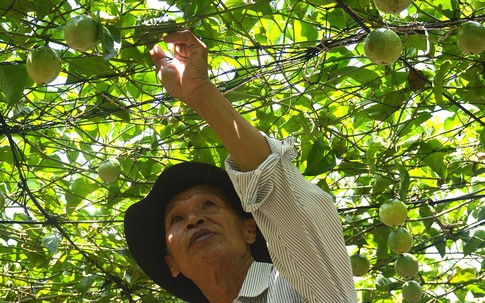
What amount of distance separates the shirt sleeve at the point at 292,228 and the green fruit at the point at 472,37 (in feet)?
3.03

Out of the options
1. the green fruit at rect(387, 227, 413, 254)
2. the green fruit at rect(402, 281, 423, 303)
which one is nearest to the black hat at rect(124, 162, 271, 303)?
the green fruit at rect(387, 227, 413, 254)

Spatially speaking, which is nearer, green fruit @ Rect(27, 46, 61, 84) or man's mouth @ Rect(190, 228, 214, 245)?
man's mouth @ Rect(190, 228, 214, 245)

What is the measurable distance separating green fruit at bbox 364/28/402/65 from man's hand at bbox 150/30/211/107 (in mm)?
678

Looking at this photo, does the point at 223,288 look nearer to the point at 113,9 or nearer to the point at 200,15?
the point at 200,15

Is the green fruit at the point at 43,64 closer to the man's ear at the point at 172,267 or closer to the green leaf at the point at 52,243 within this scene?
the man's ear at the point at 172,267

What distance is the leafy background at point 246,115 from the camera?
2920mm

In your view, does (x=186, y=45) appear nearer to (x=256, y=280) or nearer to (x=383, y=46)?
(x=256, y=280)

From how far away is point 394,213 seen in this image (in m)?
3.46

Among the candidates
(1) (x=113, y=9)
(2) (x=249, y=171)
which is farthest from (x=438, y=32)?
(2) (x=249, y=171)

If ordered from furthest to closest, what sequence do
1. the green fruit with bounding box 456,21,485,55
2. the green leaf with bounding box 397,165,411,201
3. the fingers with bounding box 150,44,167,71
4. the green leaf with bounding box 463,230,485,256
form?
1. the green leaf with bounding box 463,230,485,256
2. the green leaf with bounding box 397,165,411,201
3. the green fruit with bounding box 456,21,485,55
4. the fingers with bounding box 150,44,167,71

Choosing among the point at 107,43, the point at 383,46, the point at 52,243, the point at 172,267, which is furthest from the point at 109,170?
the point at 383,46

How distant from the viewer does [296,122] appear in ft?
11.5

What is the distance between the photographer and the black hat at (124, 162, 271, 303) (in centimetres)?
262

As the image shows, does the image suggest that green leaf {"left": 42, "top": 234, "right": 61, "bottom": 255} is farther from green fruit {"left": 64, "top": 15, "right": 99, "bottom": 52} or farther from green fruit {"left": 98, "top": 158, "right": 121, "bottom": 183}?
green fruit {"left": 64, "top": 15, "right": 99, "bottom": 52}
